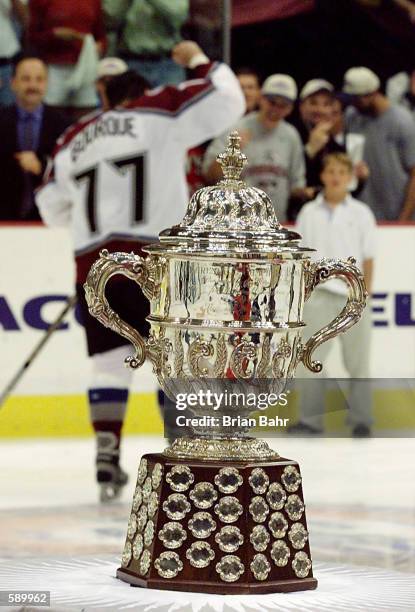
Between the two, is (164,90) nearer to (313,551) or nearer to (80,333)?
(80,333)

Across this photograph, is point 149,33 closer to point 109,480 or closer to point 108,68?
point 108,68

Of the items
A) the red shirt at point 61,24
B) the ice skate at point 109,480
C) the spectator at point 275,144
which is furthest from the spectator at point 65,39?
the ice skate at point 109,480

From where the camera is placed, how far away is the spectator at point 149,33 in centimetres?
708

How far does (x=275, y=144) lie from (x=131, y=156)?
1454 millimetres

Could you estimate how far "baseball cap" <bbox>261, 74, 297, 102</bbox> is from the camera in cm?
725

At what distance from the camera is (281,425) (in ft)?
11.6

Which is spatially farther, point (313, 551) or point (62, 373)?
point (62, 373)

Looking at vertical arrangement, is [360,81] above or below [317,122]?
above

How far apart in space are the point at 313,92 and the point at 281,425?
3.93 meters

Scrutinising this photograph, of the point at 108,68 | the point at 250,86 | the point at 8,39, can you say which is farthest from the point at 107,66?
the point at 250,86

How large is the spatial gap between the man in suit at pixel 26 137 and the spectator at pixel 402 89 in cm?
133

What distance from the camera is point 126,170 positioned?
5918mm

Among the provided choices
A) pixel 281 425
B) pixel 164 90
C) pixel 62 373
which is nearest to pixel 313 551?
pixel 281 425

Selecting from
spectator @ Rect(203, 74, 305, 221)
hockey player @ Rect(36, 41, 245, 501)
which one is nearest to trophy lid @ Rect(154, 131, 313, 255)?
hockey player @ Rect(36, 41, 245, 501)
